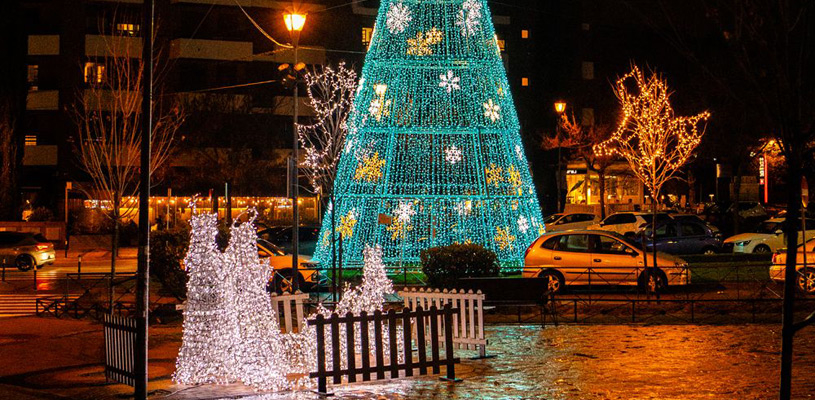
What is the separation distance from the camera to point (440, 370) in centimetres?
1248

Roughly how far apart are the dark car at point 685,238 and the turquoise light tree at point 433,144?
7881 millimetres

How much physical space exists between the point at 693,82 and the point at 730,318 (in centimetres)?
3503

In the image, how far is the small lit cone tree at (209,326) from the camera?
11.2 m

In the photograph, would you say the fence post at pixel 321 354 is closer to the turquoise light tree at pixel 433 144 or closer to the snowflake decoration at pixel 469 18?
the turquoise light tree at pixel 433 144

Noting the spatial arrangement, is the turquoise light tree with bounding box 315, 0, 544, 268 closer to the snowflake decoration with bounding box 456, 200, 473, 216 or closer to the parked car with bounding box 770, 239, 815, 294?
the snowflake decoration with bounding box 456, 200, 473, 216

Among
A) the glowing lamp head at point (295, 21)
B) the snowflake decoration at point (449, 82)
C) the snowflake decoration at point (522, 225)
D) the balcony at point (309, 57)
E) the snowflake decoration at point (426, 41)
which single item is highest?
the balcony at point (309, 57)

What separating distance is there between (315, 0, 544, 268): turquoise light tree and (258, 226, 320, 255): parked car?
17.4 ft

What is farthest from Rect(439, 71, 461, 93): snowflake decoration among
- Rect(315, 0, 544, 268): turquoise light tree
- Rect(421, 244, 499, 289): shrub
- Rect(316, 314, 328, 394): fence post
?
Rect(316, 314, 328, 394): fence post

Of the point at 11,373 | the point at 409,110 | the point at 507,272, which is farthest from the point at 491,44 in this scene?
the point at 11,373

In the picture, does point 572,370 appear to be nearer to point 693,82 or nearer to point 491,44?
point 491,44

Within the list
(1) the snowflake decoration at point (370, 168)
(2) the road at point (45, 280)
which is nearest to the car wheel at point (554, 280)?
(1) the snowflake decoration at point (370, 168)

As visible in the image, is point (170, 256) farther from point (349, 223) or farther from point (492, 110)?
point (492, 110)

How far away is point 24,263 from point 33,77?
2422cm

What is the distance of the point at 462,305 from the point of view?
43.8ft
